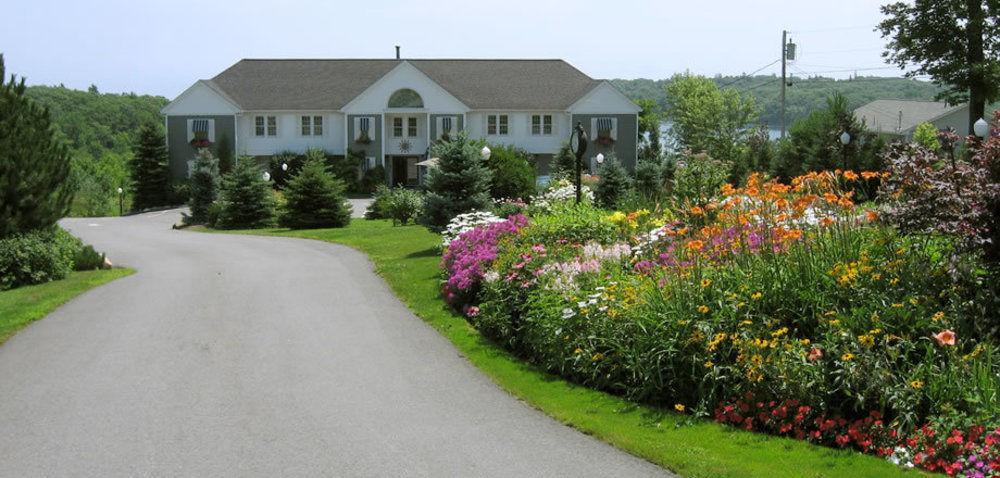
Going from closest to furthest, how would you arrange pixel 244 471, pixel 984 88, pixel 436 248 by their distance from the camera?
pixel 244 471
pixel 436 248
pixel 984 88

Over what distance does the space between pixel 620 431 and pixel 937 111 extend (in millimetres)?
58499

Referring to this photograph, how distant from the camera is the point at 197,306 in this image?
650 inches

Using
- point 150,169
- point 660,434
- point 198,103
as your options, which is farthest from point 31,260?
point 198,103

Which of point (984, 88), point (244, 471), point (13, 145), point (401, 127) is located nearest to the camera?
point (244, 471)

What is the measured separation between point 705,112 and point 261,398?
241ft

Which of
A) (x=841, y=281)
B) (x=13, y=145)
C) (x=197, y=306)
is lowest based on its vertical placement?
(x=197, y=306)

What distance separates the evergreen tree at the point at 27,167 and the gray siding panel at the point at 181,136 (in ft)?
112

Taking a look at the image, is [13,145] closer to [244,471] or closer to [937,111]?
[244,471]

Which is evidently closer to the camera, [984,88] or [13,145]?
[13,145]

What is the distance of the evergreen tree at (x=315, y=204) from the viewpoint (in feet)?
124

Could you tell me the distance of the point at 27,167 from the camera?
Result: 2177 cm

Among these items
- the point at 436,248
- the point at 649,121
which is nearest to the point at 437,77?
the point at 649,121

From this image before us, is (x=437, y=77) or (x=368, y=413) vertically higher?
(x=437, y=77)

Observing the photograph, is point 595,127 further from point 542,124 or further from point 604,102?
point 542,124
